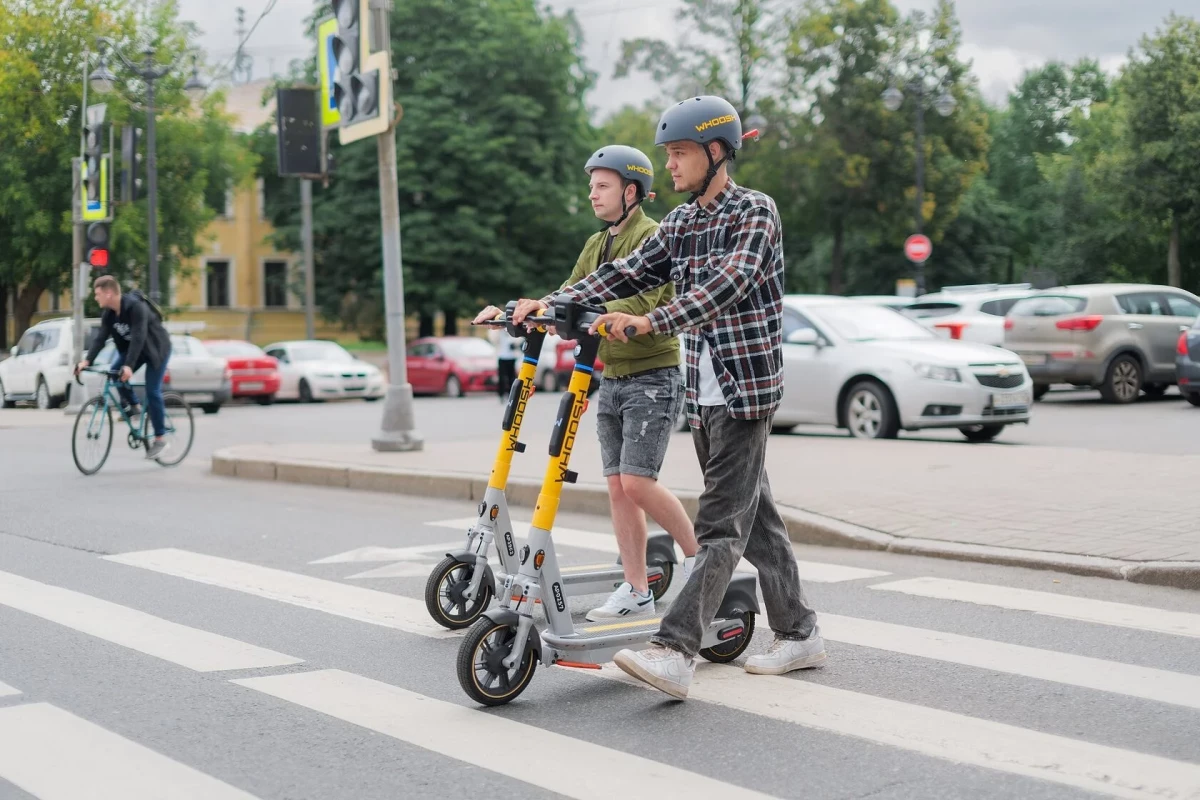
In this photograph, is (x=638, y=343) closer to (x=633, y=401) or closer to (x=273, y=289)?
(x=633, y=401)

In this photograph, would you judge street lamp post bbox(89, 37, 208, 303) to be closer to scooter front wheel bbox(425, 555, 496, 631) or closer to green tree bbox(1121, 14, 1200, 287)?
scooter front wheel bbox(425, 555, 496, 631)

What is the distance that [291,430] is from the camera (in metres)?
19.7

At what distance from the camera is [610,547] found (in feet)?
27.3

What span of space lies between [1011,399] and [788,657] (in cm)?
922

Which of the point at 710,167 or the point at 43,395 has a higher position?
the point at 710,167

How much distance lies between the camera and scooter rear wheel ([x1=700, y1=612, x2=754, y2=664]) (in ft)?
17.3

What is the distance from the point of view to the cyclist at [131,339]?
1295cm

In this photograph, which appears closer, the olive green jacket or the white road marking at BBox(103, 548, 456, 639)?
the olive green jacket

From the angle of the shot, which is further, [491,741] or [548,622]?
[548,622]

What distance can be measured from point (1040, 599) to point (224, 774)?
389cm

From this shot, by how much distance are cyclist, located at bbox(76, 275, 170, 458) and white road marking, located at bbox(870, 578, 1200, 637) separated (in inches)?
325

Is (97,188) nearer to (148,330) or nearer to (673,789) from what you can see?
(148,330)

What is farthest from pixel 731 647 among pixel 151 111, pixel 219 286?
pixel 219 286

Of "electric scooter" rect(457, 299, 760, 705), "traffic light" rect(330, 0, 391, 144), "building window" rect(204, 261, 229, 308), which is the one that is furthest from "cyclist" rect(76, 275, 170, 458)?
"building window" rect(204, 261, 229, 308)
